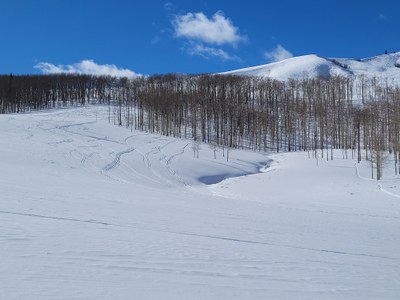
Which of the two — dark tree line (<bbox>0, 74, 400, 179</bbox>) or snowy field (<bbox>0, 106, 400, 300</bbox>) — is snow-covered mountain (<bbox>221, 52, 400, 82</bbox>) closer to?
dark tree line (<bbox>0, 74, 400, 179</bbox>)

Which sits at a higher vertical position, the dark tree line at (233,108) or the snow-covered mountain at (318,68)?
the snow-covered mountain at (318,68)

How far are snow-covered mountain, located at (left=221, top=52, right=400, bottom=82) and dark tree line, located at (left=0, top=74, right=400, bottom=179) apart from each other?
142 ft

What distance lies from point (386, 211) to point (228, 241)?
45.5 feet

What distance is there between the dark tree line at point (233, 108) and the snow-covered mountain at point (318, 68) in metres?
43.3

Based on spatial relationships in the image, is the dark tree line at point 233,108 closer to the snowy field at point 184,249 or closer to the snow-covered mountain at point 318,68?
the snowy field at point 184,249

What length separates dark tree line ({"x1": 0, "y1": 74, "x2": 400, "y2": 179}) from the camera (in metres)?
73.9

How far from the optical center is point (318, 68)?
6767 inches

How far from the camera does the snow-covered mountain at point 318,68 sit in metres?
166

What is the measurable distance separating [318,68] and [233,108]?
104170 mm

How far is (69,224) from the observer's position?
1040 centimetres

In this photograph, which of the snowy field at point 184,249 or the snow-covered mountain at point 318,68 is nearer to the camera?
the snowy field at point 184,249

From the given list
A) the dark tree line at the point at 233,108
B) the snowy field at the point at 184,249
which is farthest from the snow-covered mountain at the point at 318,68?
the snowy field at the point at 184,249

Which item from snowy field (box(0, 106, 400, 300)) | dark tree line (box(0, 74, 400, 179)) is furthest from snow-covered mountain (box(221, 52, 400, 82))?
snowy field (box(0, 106, 400, 300))

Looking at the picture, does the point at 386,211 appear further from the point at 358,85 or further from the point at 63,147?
the point at 358,85
